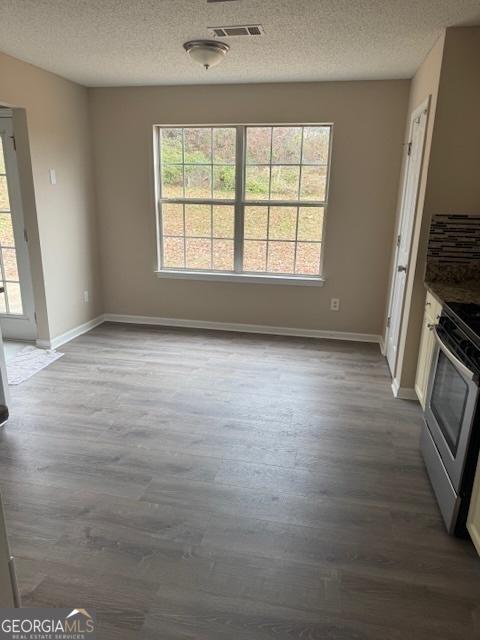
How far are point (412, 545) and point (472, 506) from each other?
31cm

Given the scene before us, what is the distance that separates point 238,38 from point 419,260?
1.95 metres

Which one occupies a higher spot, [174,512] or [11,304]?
[11,304]

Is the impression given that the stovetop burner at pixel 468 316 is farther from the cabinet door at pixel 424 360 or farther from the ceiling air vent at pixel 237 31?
the ceiling air vent at pixel 237 31

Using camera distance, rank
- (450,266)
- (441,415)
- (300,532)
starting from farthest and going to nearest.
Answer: (450,266)
(441,415)
(300,532)

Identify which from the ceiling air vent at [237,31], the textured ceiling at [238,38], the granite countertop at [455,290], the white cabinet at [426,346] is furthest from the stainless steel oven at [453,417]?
the ceiling air vent at [237,31]

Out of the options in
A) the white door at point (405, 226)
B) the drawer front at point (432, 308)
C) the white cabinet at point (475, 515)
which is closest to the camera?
the white cabinet at point (475, 515)

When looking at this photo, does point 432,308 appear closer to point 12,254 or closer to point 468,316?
point 468,316

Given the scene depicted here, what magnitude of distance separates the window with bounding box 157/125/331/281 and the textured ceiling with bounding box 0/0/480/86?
59 cm

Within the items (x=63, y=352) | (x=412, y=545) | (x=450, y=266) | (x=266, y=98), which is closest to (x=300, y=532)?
(x=412, y=545)

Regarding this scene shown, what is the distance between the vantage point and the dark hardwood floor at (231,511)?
1.59 m

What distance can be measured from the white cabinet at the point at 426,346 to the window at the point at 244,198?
1688 millimetres

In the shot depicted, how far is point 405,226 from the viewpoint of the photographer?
3502mm

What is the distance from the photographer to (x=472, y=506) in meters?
1.82

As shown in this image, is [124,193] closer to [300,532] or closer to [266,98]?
[266,98]
